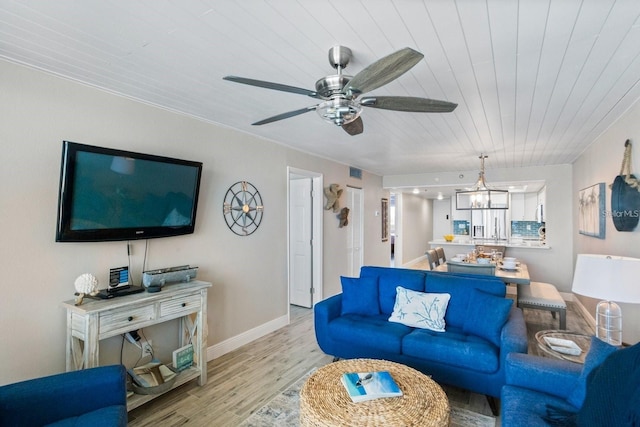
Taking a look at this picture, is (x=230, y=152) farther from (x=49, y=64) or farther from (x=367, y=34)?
(x=367, y=34)

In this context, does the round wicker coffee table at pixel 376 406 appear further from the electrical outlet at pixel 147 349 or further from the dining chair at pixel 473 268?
the dining chair at pixel 473 268

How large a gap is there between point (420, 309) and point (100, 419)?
2.48 metres

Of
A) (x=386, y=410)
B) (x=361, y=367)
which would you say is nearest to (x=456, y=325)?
(x=361, y=367)

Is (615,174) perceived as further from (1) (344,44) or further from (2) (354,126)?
(1) (344,44)

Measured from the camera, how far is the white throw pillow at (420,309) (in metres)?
2.89

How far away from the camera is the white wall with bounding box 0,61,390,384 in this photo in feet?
6.75

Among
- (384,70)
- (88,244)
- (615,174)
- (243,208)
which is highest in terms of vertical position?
(384,70)

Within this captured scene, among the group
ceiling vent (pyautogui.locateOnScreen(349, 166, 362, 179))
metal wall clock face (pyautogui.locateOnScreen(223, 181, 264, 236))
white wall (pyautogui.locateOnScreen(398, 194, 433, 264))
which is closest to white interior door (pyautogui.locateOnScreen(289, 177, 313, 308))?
ceiling vent (pyautogui.locateOnScreen(349, 166, 362, 179))

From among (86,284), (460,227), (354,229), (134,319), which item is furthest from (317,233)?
(460,227)

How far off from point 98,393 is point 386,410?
1580mm

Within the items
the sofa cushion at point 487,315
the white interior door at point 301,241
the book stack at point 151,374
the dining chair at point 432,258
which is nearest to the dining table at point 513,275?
the dining chair at point 432,258

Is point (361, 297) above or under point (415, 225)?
under

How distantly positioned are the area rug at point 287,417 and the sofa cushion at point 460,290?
2.40 ft

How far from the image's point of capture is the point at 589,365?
166 centimetres
